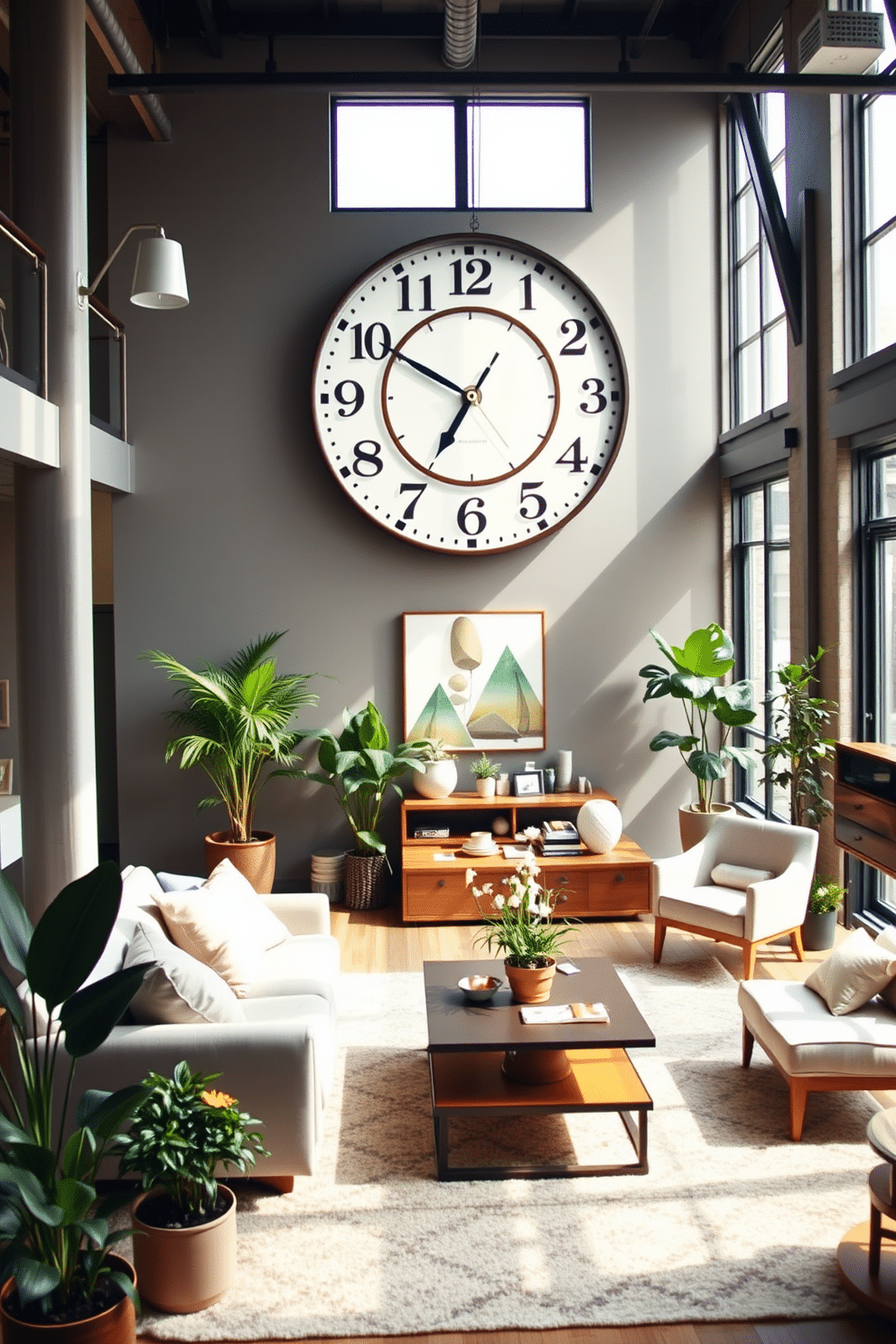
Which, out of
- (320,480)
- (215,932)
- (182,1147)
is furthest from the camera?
(320,480)

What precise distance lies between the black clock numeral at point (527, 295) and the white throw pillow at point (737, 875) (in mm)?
3678

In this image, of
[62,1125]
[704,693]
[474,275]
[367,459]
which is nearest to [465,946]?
[704,693]

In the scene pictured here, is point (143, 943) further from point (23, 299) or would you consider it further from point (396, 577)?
point (396, 577)

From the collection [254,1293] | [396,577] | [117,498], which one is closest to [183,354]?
[117,498]

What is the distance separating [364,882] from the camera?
7020 millimetres

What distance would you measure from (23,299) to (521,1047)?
3.92 metres

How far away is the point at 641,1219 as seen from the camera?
11.5 ft

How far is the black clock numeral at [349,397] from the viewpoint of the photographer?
23.5 feet

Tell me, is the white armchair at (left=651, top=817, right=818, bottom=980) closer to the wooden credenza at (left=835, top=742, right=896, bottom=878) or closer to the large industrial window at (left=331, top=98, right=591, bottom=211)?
the wooden credenza at (left=835, top=742, right=896, bottom=878)

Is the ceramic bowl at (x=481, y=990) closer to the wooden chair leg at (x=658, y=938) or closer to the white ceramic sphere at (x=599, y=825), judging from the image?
the wooden chair leg at (x=658, y=938)

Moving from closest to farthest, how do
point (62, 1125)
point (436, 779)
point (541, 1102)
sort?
point (62, 1125)
point (541, 1102)
point (436, 779)

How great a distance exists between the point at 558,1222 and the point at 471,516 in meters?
4.64

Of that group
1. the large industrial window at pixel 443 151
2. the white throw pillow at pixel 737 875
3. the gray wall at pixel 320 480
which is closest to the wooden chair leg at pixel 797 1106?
the white throw pillow at pixel 737 875

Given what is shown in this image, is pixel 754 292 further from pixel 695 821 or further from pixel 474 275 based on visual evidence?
pixel 695 821
